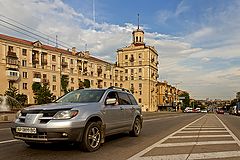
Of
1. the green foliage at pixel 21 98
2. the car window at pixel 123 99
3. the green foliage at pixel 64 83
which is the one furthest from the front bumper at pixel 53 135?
the green foliage at pixel 64 83

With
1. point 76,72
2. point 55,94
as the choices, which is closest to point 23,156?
point 55,94

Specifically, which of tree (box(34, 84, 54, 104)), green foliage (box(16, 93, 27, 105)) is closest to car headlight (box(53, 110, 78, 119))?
green foliage (box(16, 93, 27, 105))

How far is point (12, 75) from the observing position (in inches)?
2496

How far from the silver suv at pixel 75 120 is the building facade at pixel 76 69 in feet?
188

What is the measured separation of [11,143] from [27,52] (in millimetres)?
62081

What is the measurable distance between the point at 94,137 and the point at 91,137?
0.13 meters

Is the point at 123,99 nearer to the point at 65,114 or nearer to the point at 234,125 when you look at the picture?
the point at 65,114

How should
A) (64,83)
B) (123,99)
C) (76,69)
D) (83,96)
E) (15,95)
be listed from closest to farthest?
1. (83,96)
2. (123,99)
3. (15,95)
4. (64,83)
5. (76,69)

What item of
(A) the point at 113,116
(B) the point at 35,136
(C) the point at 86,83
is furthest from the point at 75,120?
(C) the point at 86,83

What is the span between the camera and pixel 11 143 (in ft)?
30.0

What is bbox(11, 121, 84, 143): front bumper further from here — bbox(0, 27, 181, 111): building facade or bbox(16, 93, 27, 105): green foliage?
bbox(0, 27, 181, 111): building facade

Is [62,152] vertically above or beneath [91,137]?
beneath

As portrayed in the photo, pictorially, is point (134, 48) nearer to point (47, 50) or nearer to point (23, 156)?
point (47, 50)

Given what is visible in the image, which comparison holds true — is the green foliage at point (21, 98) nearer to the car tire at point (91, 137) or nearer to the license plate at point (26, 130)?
the car tire at point (91, 137)
